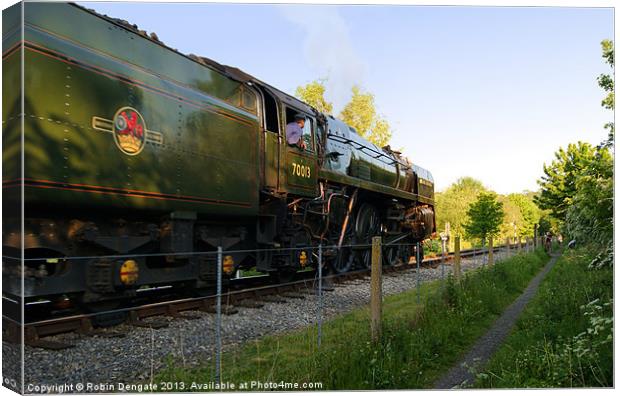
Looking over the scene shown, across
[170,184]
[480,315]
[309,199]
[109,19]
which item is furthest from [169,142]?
[480,315]

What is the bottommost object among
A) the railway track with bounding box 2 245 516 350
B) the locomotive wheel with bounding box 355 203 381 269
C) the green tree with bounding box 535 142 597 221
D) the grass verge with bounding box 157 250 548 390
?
the grass verge with bounding box 157 250 548 390

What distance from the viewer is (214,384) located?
4.39 metres

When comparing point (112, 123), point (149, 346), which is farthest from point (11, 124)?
point (149, 346)

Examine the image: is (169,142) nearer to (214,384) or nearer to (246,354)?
(246,354)

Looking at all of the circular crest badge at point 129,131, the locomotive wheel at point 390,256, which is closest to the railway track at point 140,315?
the circular crest badge at point 129,131

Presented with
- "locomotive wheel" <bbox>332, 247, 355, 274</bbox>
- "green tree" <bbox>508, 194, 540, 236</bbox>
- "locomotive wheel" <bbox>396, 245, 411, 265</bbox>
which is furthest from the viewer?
"green tree" <bbox>508, 194, 540, 236</bbox>

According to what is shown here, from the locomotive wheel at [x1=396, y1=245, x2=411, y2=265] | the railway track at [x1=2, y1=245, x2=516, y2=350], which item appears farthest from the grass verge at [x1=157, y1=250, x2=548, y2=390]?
the locomotive wheel at [x1=396, y1=245, x2=411, y2=265]

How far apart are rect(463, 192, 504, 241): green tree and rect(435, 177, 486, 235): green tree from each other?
3388mm

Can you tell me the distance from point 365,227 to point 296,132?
188 inches

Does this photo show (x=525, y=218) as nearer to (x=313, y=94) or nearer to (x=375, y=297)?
(x=313, y=94)

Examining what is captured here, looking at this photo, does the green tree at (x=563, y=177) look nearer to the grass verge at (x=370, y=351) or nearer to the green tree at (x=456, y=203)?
the grass verge at (x=370, y=351)

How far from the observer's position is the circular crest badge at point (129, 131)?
Result: 5699mm

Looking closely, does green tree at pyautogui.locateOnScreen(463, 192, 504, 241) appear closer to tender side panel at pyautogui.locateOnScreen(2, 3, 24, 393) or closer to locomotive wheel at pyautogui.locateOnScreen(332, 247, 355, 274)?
locomotive wheel at pyautogui.locateOnScreen(332, 247, 355, 274)

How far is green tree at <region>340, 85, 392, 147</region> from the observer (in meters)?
13.3
